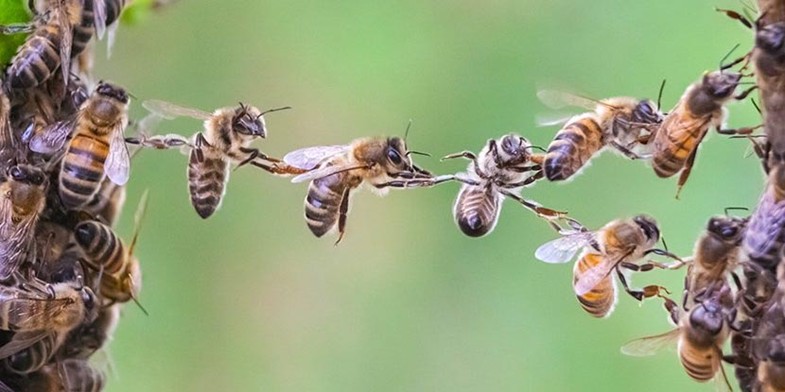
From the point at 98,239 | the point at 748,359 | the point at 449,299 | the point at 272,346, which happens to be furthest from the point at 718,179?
the point at 98,239

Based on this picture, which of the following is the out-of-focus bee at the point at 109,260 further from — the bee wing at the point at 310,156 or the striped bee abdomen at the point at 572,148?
the striped bee abdomen at the point at 572,148

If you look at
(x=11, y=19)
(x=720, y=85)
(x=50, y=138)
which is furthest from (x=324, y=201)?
(x=720, y=85)

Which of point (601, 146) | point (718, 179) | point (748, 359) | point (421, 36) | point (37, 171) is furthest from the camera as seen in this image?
point (421, 36)

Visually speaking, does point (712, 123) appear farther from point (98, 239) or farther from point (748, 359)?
point (98, 239)

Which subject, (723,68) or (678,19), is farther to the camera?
(678,19)

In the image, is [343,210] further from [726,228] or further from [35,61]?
[726,228]

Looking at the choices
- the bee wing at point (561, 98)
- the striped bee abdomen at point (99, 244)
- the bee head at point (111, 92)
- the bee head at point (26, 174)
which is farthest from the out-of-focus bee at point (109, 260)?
the bee wing at point (561, 98)
